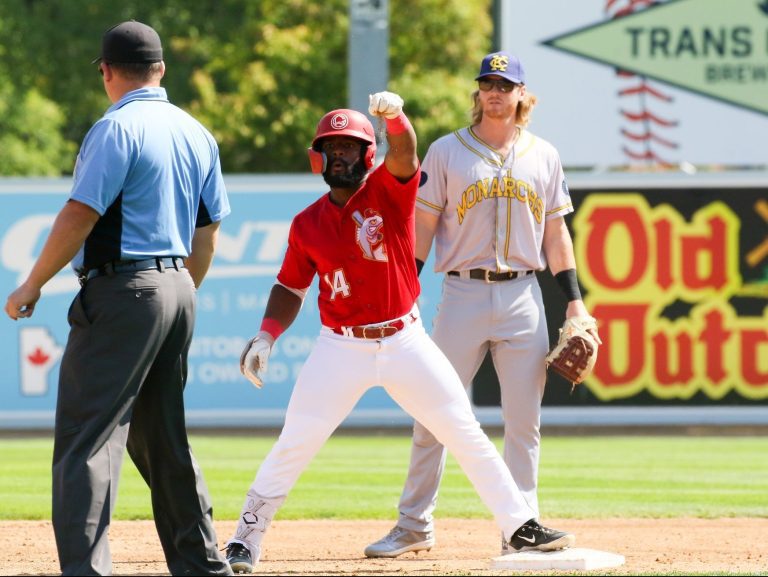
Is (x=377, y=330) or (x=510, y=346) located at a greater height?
(x=377, y=330)

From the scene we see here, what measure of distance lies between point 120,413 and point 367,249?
3.94 feet

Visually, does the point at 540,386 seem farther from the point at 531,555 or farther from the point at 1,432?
the point at 1,432

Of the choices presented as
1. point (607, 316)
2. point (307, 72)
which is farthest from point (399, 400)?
point (307, 72)

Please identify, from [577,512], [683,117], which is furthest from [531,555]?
[683,117]

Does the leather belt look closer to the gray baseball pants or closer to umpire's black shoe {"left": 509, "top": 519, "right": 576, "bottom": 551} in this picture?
the gray baseball pants

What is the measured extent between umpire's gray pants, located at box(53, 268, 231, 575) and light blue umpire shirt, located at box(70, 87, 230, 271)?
0.35ft

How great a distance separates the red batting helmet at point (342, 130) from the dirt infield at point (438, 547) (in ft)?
5.50

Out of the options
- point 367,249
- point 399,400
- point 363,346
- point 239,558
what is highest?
point 367,249

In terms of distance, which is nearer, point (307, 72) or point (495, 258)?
point (495, 258)

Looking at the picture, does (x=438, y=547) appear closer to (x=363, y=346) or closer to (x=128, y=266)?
(x=363, y=346)

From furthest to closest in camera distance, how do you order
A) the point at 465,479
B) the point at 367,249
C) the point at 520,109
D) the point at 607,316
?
the point at 607,316
the point at 465,479
the point at 520,109
the point at 367,249

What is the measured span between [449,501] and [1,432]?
622 cm

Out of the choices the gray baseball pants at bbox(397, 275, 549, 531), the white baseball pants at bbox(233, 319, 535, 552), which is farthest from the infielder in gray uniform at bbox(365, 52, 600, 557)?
the white baseball pants at bbox(233, 319, 535, 552)

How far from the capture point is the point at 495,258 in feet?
21.0
